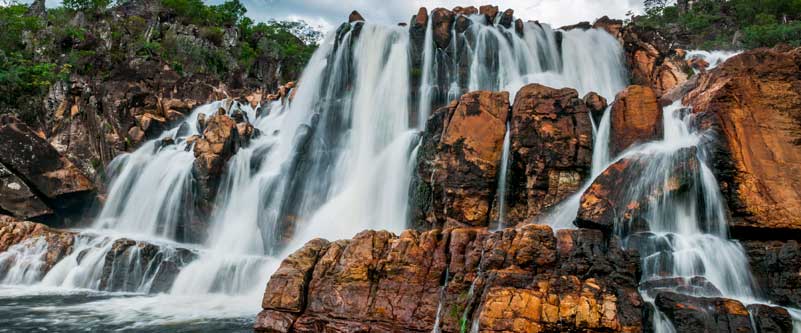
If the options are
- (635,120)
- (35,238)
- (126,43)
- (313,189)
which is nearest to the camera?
(635,120)

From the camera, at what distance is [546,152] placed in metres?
14.1

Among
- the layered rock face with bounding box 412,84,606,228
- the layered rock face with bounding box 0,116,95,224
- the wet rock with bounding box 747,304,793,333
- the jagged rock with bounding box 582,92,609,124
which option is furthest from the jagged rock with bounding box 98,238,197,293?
the wet rock with bounding box 747,304,793,333

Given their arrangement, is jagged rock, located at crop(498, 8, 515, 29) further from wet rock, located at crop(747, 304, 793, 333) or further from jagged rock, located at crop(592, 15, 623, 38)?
wet rock, located at crop(747, 304, 793, 333)

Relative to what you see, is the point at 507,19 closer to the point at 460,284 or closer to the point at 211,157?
the point at 211,157

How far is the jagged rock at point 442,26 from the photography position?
24.3m

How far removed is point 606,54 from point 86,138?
2687 centimetres

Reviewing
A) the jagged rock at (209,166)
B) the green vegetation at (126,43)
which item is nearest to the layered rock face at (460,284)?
the jagged rock at (209,166)

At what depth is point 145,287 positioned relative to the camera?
53.4 feet


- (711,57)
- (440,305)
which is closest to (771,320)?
(440,305)

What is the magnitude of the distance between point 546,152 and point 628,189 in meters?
2.65

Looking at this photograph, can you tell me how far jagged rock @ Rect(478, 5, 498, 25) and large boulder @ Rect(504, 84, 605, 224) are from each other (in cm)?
1254

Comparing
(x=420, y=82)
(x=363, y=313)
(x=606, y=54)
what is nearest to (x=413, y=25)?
(x=420, y=82)

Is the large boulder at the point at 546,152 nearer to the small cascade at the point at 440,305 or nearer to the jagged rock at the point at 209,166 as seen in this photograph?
the small cascade at the point at 440,305

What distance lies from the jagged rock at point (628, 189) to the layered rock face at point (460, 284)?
4.43 ft
